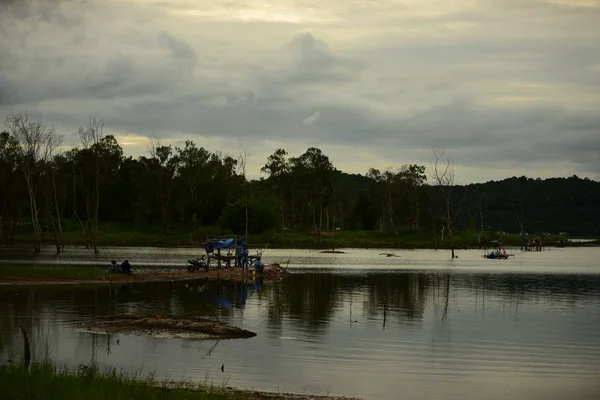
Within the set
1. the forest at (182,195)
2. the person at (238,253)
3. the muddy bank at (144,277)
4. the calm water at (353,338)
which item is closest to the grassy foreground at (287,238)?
the forest at (182,195)

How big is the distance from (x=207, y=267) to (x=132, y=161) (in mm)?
102412

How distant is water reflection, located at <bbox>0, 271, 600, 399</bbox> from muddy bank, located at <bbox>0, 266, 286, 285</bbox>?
2.52 m

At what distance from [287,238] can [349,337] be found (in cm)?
11986

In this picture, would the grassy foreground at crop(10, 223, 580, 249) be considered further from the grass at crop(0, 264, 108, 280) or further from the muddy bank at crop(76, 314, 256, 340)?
the muddy bank at crop(76, 314, 256, 340)

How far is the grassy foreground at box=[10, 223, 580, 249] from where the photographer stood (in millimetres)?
143375

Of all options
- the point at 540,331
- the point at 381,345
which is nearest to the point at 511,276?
the point at 540,331

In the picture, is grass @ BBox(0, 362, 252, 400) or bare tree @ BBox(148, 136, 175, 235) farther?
bare tree @ BBox(148, 136, 175, 235)

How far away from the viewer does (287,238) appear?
158 meters

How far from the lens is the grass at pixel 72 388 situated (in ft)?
61.3

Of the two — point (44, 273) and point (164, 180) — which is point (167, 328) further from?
point (164, 180)

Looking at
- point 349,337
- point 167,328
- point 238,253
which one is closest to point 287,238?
point 238,253

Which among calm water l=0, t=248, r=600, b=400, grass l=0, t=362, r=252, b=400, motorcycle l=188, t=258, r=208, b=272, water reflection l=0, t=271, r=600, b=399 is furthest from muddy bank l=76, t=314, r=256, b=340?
motorcycle l=188, t=258, r=208, b=272

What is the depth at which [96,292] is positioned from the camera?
179 ft

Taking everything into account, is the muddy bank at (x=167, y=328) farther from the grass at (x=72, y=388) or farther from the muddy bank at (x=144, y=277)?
the muddy bank at (x=144, y=277)
